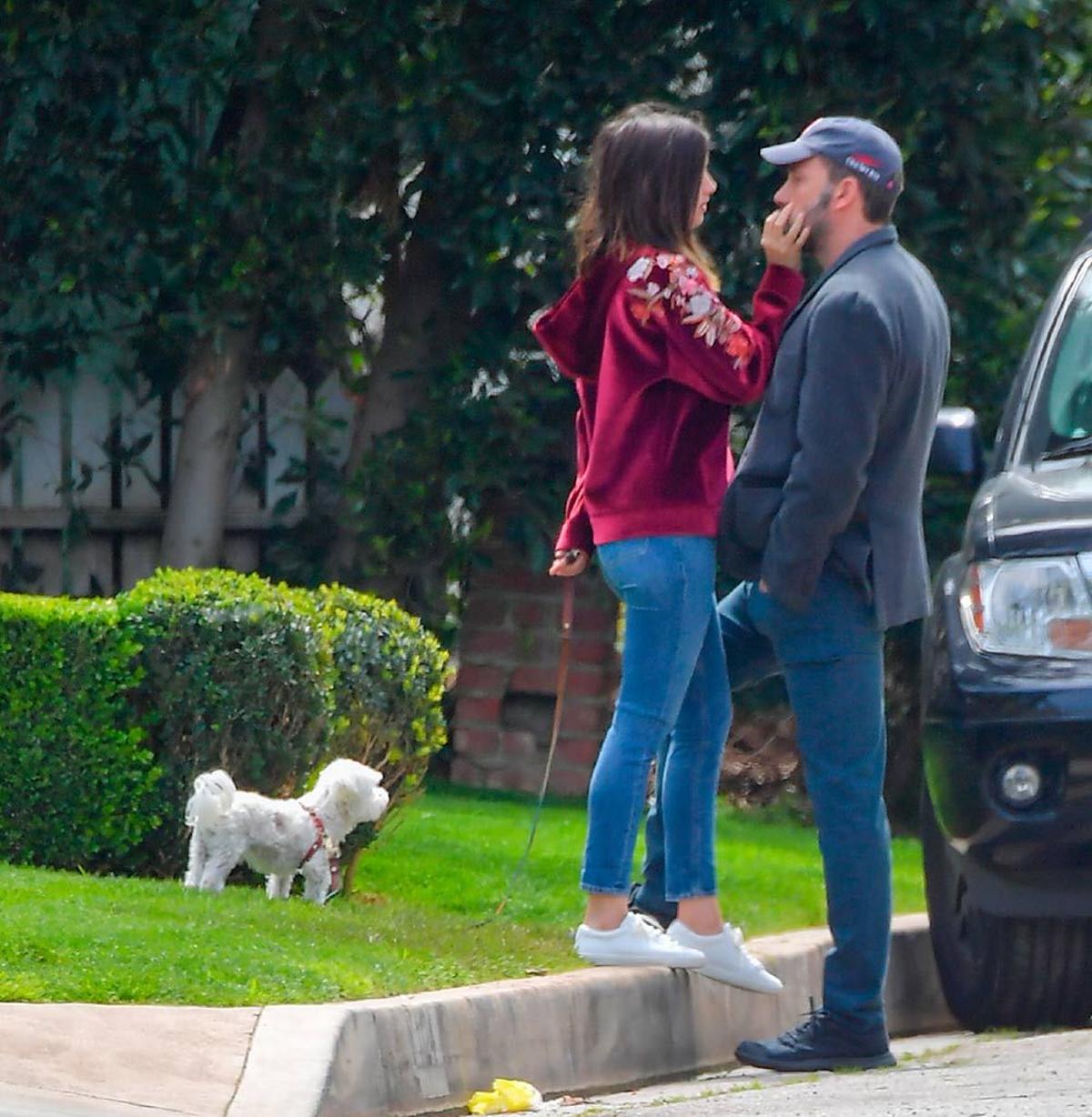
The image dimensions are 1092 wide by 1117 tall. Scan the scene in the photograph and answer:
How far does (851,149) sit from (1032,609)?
1.01 meters

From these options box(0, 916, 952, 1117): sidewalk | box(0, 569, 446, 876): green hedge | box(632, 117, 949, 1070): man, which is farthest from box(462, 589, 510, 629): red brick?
box(632, 117, 949, 1070): man

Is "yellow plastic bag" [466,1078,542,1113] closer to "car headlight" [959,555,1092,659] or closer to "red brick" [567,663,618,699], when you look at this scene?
"car headlight" [959,555,1092,659]

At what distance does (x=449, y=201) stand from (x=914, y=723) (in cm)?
254

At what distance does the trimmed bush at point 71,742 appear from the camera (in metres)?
5.98

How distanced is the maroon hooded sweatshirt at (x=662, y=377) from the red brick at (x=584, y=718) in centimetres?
347

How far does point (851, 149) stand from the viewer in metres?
4.84

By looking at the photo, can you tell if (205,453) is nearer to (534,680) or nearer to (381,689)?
(534,680)

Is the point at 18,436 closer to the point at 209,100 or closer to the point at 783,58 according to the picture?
the point at 209,100

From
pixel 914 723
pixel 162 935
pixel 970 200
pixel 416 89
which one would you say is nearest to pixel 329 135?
pixel 416 89

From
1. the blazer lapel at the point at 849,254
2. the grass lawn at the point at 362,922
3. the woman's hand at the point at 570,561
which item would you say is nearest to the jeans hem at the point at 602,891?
the grass lawn at the point at 362,922

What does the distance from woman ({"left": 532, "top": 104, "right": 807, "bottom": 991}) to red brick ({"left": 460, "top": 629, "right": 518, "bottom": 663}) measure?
3.59m

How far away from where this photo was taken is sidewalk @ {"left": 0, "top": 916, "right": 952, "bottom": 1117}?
13.6 ft

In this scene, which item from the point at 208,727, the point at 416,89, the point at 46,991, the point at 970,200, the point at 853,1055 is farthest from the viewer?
the point at 970,200

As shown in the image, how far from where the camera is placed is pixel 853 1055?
4.86 metres
